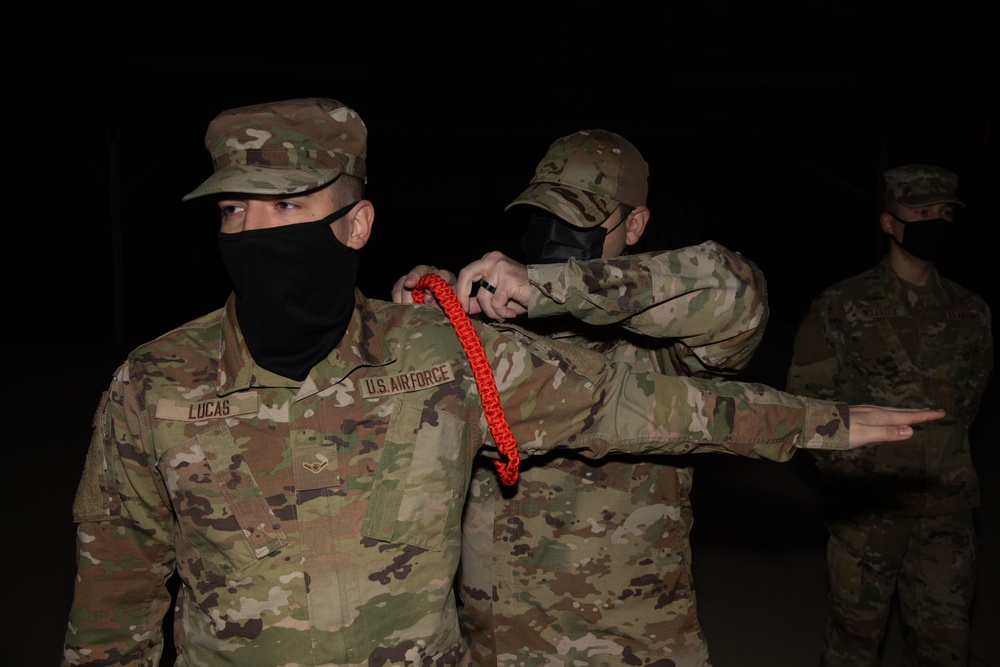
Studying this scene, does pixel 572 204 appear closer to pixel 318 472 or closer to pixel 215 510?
pixel 318 472

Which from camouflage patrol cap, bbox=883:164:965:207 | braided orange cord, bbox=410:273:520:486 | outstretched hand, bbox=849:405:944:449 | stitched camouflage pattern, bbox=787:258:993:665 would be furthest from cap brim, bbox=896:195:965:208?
braided orange cord, bbox=410:273:520:486

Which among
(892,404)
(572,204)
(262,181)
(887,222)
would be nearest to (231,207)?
(262,181)

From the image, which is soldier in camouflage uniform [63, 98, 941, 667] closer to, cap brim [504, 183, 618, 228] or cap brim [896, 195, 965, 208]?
cap brim [504, 183, 618, 228]

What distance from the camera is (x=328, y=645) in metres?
1.36

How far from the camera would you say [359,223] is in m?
1.53

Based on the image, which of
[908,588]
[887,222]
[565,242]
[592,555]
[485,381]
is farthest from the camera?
[887,222]

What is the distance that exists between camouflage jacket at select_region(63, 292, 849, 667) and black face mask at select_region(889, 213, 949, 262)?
221 centimetres

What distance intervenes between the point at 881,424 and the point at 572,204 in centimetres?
88

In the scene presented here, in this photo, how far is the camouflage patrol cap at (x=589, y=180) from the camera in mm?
2053

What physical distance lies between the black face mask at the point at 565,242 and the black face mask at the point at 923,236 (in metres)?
1.89

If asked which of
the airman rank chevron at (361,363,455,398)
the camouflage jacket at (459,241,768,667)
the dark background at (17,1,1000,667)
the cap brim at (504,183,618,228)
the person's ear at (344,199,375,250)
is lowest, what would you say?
the dark background at (17,1,1000,667)

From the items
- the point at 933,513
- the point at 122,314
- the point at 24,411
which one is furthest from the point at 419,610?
the point at 122,314

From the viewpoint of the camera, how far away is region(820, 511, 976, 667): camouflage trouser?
3.21 meters

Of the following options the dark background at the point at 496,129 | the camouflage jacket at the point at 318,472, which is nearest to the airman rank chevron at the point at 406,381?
the camouflage jacket at the point at 318,472
